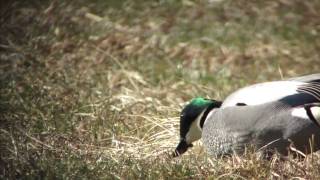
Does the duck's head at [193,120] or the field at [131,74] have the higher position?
the duck's head at [193,120]

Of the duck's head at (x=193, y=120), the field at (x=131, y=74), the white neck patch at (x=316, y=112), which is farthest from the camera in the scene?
the duck's head at (x=193, y=120)

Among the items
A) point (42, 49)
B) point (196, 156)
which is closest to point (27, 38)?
point (42, 49)

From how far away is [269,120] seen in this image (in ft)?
15.5

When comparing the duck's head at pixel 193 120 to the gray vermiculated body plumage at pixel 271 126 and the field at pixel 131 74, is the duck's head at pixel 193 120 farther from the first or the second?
the gray vermiculated body plumage at pixel 271 126

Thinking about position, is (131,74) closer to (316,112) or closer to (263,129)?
(263,129)

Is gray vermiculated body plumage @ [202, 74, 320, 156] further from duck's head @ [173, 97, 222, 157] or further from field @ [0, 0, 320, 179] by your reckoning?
duck's head @ [173, 97, 222, 157]

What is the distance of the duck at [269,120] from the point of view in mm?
4695

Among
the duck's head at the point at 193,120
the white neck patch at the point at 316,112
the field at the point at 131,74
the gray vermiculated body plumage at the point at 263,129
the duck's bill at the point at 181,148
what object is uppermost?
the white neck patch at the point at 316,112

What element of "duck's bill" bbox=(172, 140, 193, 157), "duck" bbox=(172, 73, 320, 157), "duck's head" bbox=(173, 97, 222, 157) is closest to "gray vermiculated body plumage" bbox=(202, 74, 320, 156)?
"duck" bbox=(172, 73, 320, 157)

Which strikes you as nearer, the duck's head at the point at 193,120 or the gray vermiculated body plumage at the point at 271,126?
→ the gray vermiculated body plumage at the point at 271,126

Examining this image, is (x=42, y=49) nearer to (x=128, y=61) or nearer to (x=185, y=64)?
(x=128, y=61)

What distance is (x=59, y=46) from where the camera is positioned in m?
8.19

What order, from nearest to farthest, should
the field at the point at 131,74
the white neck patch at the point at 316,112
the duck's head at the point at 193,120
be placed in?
1. the white neck patch at the point at 316,112
2. the field at the point at 131,74
3. the duck's head at the point at 193,120

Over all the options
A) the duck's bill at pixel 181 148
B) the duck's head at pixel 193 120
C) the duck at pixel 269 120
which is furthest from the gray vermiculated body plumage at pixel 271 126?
the duck's bill at pixel 181 148
